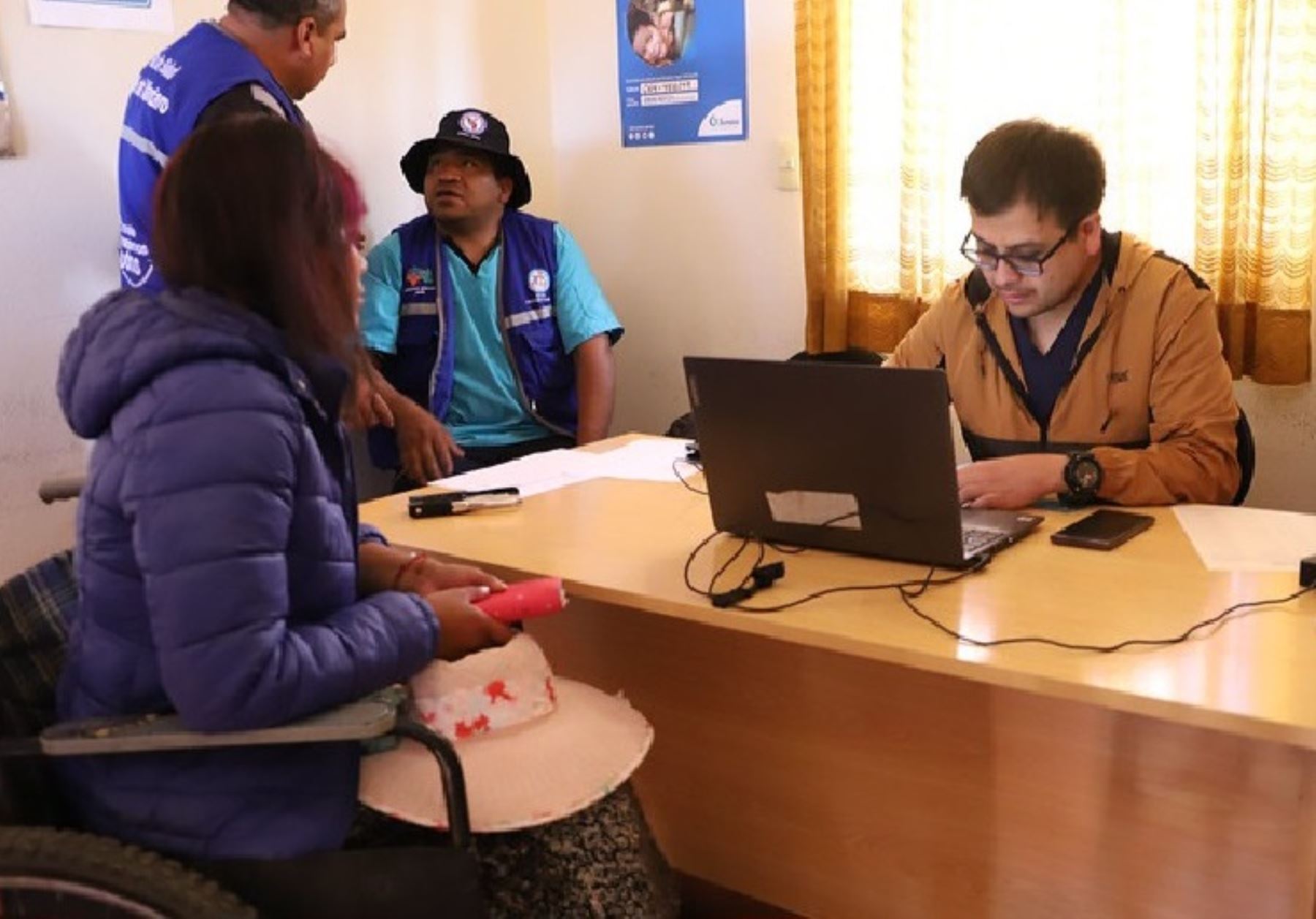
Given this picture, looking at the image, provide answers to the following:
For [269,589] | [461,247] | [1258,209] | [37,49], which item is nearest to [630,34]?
[461,247]

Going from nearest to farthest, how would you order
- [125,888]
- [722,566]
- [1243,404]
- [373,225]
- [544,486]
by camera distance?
[125,888], [722,566], [544,486], [1243,404], [373,225]

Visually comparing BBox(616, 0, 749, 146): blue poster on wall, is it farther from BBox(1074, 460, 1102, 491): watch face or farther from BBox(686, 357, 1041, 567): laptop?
BBox(686, 357, 1041, 567): laptop

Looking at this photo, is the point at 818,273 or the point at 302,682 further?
the point at 818,273

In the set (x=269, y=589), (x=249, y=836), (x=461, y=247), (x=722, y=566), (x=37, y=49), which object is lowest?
(x=249, y=836)

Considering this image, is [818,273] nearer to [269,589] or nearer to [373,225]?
[373,225]

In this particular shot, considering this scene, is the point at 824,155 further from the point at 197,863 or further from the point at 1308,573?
the point at 197,863

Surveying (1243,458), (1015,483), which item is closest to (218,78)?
(1015,483)

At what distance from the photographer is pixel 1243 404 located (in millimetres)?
2615

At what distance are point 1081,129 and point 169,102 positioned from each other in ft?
5.35

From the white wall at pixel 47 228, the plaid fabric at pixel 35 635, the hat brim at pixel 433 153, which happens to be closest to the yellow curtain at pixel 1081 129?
the hat brim at pixel 433 153

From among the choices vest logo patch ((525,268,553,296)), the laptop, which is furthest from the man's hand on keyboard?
vest logo patch ((525,268,553,296))

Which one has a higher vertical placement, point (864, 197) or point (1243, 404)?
point (864, 197)

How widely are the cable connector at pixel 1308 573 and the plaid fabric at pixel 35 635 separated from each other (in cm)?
130

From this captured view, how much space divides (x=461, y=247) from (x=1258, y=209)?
179cm
